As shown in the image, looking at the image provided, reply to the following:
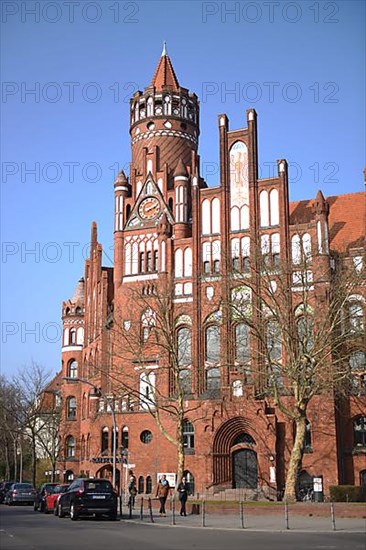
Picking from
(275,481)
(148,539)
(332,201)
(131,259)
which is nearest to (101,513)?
(148,539)

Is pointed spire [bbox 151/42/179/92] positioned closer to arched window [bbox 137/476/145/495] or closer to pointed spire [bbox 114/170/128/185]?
pointed spire [bbox 114/170/128/185]

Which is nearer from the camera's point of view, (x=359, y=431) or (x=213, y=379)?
(x=359, y=431)

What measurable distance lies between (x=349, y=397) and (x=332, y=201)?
1598 centimetres

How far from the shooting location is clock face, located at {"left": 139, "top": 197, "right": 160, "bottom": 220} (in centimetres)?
5672

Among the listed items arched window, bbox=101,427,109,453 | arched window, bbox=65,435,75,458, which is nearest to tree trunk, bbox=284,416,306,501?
arched window, bbox=101,427,109,453

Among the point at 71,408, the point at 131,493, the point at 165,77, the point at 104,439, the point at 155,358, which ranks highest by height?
the point at 165,77

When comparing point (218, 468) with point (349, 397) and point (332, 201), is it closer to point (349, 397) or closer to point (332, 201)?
point (349, 397)

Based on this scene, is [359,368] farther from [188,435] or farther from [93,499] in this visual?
[93,499]

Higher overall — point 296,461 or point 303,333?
point 303,333

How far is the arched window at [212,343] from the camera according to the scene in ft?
162

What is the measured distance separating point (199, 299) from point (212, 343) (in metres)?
3.10

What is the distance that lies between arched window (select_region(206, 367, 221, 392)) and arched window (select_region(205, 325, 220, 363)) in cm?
69

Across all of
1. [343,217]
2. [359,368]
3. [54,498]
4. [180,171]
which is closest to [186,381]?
[359,368]

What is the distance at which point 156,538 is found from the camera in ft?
68.8
